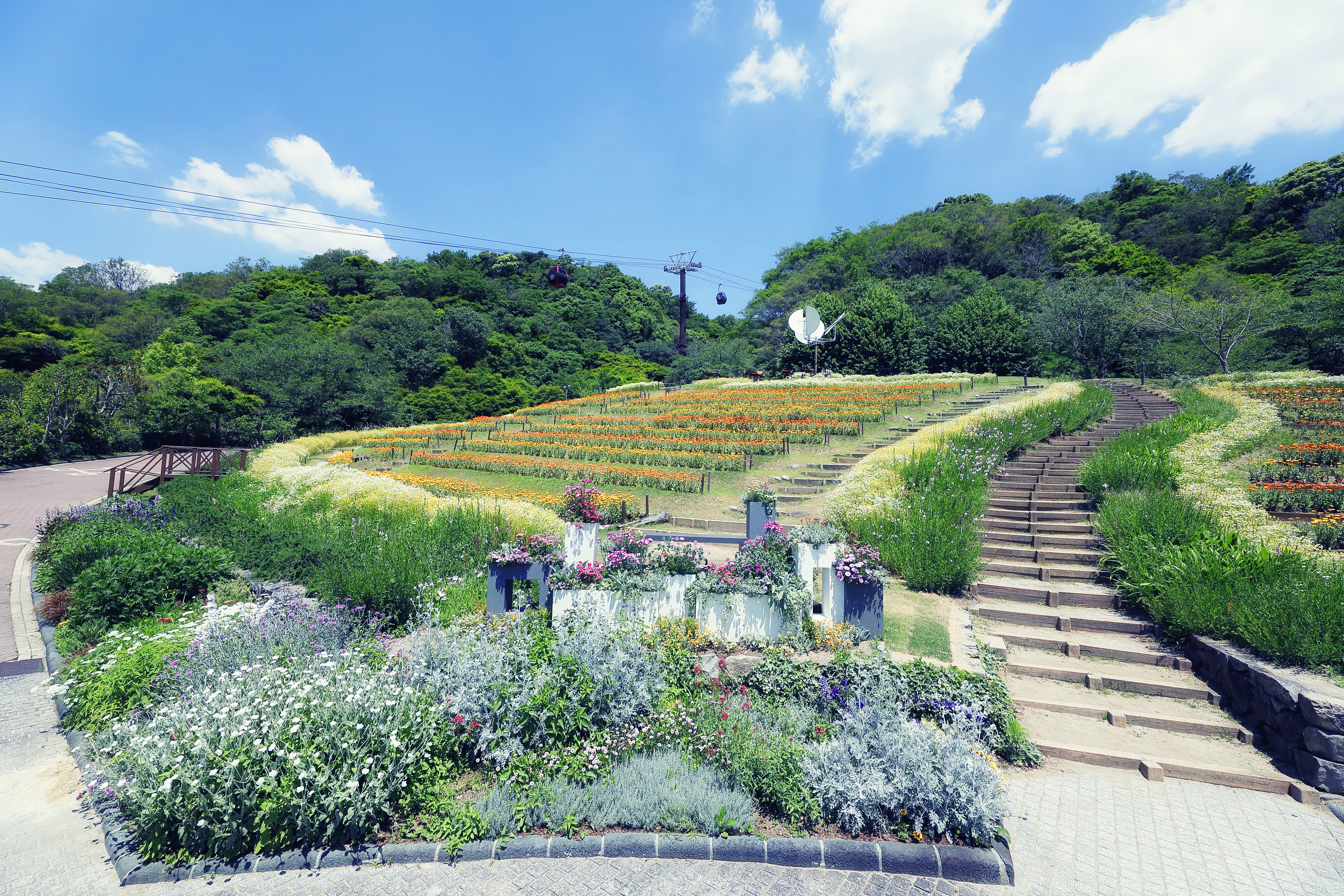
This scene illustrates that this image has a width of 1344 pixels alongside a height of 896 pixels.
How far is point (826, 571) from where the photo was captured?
5816mm

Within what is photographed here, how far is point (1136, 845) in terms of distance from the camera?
349cm

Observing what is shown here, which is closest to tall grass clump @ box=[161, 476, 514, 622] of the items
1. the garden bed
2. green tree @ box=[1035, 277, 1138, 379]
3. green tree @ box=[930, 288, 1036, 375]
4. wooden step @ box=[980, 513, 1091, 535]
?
the garden bed

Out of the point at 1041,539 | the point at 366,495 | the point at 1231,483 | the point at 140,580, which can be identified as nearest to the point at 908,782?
the point at 1041,539

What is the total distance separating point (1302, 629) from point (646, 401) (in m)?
27.2

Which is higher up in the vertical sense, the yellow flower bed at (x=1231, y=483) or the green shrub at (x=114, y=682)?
the yellow flower bed at (x=1231, y=483)

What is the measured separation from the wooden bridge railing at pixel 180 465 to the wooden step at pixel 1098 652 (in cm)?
1966

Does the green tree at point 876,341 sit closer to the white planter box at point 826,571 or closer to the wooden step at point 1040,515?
the wooden step at point 1040,515

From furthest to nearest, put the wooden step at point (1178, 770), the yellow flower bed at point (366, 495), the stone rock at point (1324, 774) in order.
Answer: the yellow flower bed at point (366, 495)
the wooden step at point (1178, 770)
the stone rock at point (1324, 774)

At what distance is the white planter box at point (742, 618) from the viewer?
5680 millimetres

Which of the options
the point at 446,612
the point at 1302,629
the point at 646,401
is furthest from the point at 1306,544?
the point at 646,401

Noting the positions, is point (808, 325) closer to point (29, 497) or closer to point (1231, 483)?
point (1231, 483)

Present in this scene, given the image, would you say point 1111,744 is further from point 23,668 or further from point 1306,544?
point 23,668

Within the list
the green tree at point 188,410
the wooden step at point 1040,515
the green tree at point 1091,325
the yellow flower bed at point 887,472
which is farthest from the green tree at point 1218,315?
the green tree at point 188,410

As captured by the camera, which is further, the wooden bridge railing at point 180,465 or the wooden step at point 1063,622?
the wooden bridge railing at point 180,465
